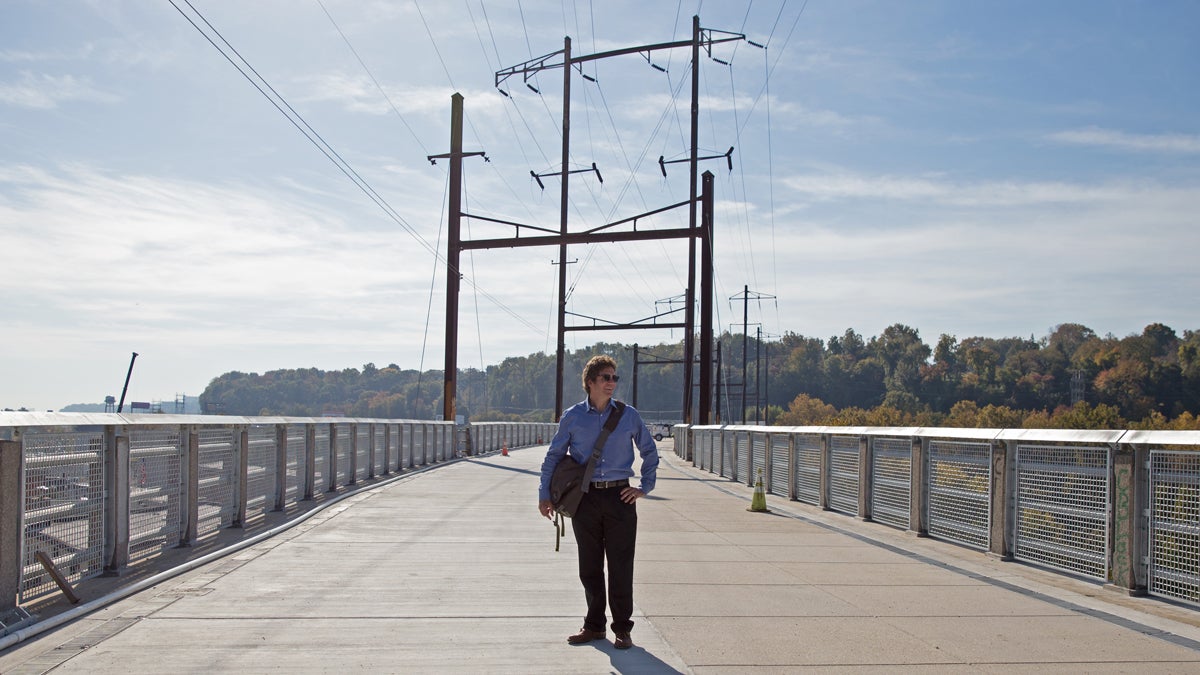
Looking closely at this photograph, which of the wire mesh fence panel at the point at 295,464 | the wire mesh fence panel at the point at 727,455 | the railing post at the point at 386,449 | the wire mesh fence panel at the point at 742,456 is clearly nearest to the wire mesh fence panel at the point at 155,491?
the wire mesh fence panel at the point at 295,464

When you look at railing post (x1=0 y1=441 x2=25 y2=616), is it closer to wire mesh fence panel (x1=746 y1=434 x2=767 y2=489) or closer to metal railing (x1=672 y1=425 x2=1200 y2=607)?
metal railing (x1=672 y1=425 x2=1200 y2=607)

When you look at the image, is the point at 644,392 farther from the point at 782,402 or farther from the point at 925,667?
the point at 925,667

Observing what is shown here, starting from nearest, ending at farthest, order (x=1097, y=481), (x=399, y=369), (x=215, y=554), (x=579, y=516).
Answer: (x=579, y=516) < (x=1097, y=481) < (x=215, y=554) < (x=399, y=369)

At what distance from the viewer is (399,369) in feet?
522

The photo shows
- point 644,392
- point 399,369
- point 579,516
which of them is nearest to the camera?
point 579,516

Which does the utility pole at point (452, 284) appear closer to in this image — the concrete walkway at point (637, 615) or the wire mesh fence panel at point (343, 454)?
the wire mesh fence panel at point (343, 454)

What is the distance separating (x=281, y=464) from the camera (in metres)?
14.0

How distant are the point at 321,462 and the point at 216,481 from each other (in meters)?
5.52

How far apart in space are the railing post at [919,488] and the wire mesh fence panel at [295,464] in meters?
8.27

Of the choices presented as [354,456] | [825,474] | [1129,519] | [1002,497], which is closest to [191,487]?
[1002,497]

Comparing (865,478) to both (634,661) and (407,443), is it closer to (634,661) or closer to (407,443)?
(634,661)

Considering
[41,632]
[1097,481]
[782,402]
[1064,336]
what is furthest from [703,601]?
[1064,336]

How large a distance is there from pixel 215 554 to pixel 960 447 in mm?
7807

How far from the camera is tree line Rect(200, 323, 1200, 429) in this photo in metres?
118
